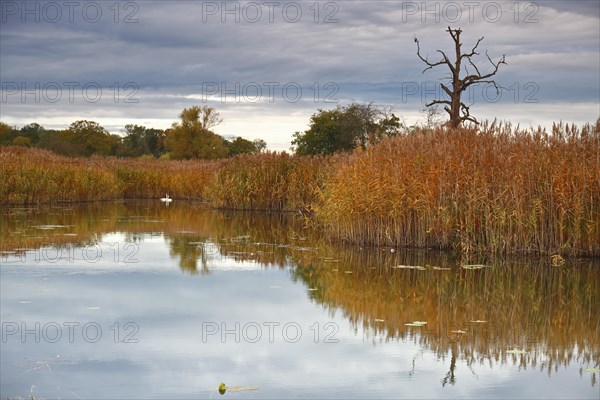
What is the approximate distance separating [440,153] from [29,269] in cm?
726

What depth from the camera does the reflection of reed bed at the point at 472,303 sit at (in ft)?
25.4

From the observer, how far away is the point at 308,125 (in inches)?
1834

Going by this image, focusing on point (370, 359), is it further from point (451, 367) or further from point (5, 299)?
point (5, 299)

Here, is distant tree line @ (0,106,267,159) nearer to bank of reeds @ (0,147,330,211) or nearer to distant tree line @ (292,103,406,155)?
→ distant tree line @ (292,103,406,155)

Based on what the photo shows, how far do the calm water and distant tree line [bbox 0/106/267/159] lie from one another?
161 ft

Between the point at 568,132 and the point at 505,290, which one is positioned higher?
the point at 568,132

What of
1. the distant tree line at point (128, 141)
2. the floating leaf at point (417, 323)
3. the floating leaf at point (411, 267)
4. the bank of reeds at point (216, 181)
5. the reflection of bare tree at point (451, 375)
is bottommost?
the reflection of bare tree at point (451, 375)

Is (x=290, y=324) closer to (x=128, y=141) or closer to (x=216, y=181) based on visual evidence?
(x=216, y=181)

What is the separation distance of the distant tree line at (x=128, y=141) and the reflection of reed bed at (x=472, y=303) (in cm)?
4954

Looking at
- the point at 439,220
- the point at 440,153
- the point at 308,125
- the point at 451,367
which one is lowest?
the point at 451,367

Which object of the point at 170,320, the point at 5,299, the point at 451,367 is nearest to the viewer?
the point at 451,367

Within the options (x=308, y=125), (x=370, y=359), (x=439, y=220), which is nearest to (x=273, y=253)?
(x=439, y=220)

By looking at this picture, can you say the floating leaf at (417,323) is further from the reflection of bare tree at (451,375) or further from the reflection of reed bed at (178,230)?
the reflection of reed bed at (178,230)

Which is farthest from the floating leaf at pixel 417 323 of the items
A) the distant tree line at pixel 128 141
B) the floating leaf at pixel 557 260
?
the distant tree line at pixel 128 141
